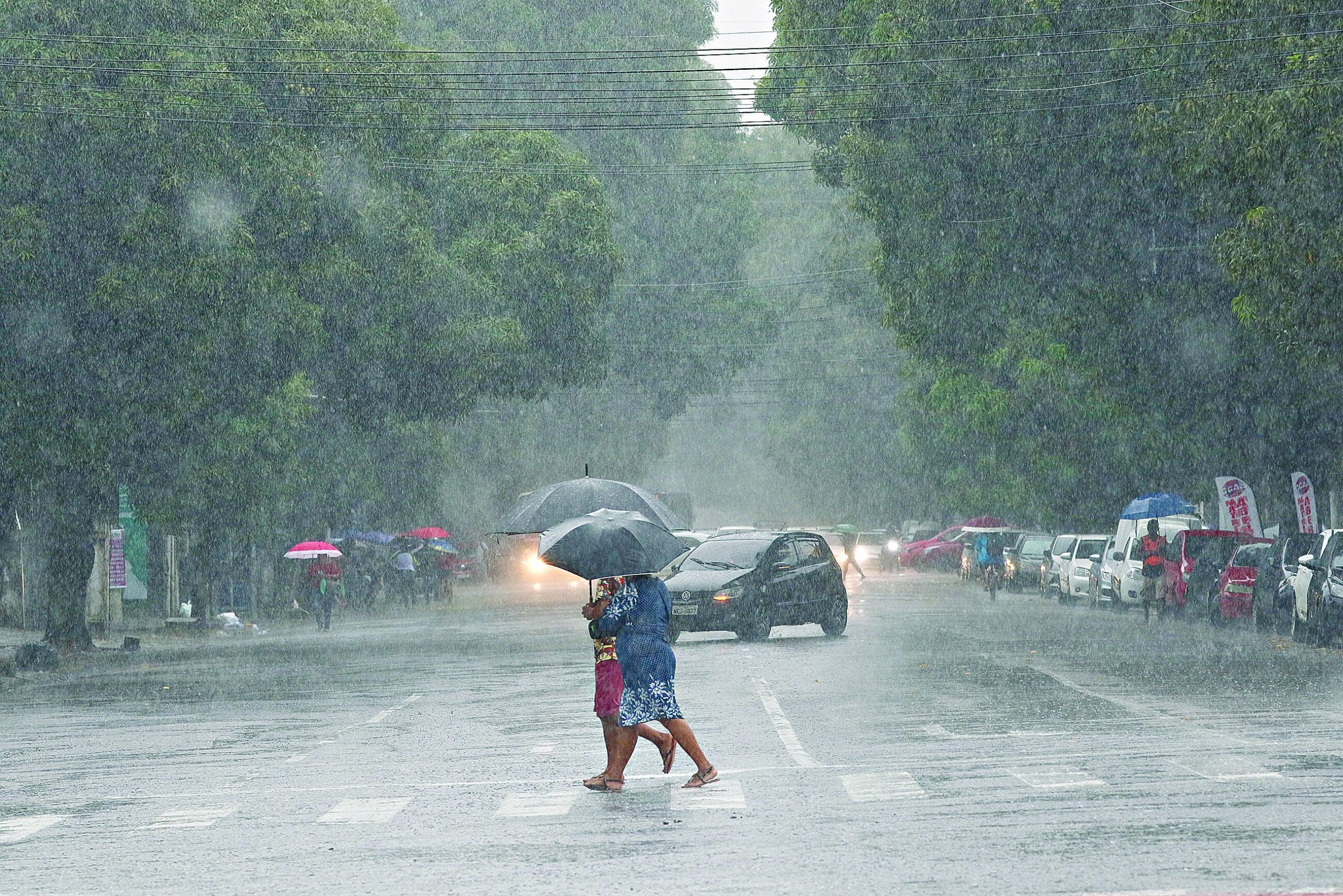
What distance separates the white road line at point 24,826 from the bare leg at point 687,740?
3819 millimetres

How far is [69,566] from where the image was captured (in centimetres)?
3262

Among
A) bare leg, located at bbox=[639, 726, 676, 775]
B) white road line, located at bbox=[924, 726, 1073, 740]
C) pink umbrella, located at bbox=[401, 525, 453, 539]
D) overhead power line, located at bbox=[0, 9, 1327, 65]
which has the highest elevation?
overhead power line, located at bbox=[0, 9, 1327, 65]

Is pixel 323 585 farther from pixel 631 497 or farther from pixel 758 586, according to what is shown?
pixel 631 497

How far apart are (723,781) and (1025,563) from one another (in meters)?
44.5

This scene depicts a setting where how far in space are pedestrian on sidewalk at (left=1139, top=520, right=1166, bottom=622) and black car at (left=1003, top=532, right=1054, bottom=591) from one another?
17077mm

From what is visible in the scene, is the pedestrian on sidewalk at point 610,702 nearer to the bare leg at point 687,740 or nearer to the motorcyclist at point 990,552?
the bare leg at point 687,740

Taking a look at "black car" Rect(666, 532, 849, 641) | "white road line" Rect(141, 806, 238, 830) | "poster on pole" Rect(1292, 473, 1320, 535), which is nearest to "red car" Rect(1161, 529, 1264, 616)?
"poster on pole" Rect(1292, 473, 1320, 535)

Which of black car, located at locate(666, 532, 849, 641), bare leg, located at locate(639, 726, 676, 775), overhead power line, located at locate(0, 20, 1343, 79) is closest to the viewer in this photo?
bare leg, located at locate(639, 726, 676, 775)

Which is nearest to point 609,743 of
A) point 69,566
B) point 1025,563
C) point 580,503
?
point 580,503

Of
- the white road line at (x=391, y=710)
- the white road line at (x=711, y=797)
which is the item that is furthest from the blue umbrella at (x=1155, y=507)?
the white road line at (x=711, y=797)

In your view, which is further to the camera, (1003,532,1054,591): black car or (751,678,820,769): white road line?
(1003,532,1054,591): black car

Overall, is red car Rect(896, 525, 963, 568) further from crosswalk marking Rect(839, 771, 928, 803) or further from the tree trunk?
crosswalk marking Rect(839, 771, 928, 803)

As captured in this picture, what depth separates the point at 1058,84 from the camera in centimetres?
3231

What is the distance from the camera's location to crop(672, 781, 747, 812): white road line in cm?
1191
